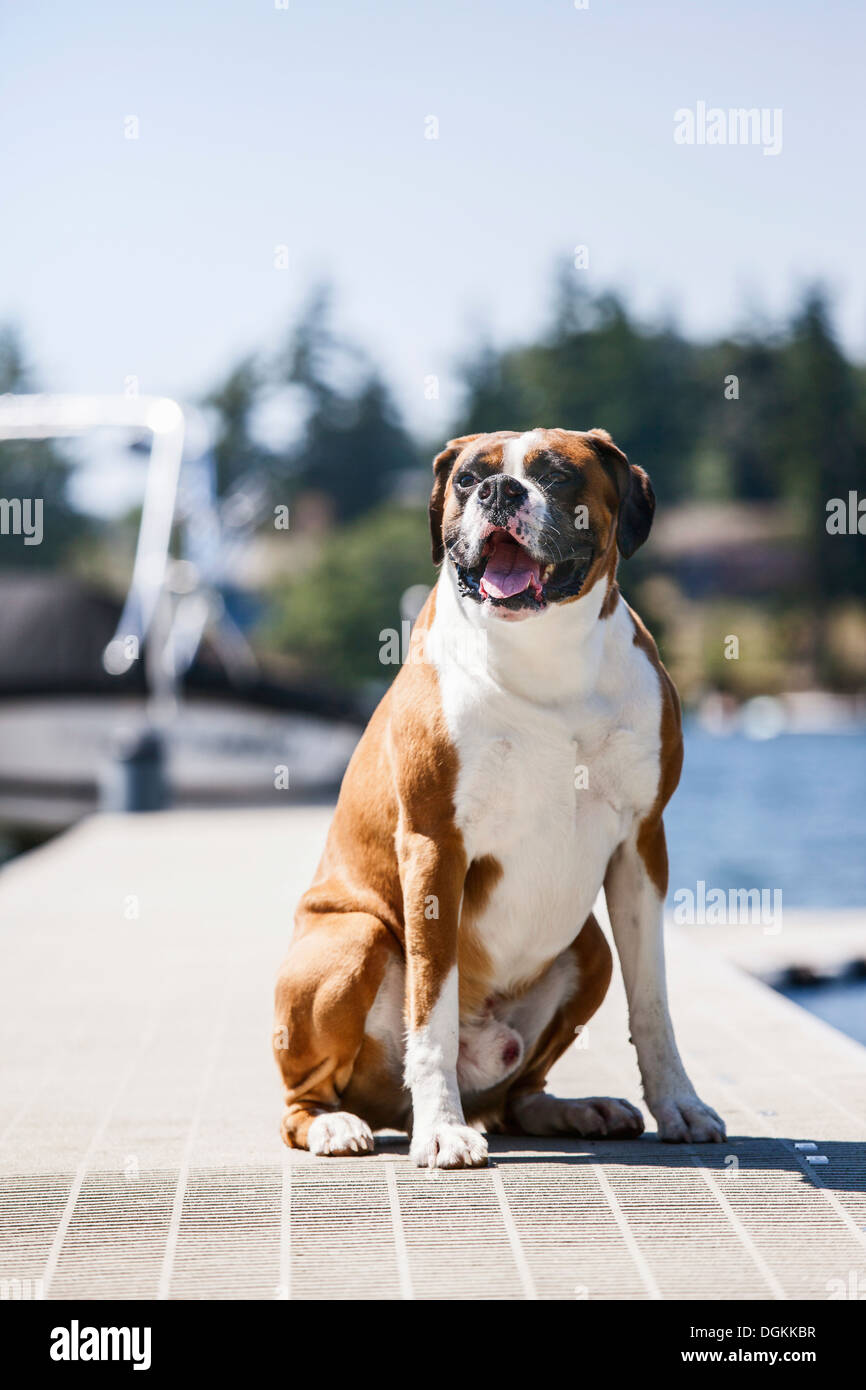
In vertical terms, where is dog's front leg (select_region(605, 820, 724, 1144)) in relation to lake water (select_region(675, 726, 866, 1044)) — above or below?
above

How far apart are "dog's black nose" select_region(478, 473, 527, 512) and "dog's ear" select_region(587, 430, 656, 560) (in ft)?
1.05

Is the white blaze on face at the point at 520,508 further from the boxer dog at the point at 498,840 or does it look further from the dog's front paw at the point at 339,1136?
the dog's front paw at the point at 339,1136

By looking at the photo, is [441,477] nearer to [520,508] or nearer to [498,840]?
[520,508]

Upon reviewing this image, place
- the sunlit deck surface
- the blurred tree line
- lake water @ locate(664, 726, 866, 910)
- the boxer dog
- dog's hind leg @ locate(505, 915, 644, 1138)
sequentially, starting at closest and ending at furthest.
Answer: the sunlit deck surface → the boxer dog → dog's hind leg @ locate(505, 915, 644, 1138) → lake water @ locate(664, 726, 866, 910) → the blurred tree line

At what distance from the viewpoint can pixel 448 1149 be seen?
135 inches

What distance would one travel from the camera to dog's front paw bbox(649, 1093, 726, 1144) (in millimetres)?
3686

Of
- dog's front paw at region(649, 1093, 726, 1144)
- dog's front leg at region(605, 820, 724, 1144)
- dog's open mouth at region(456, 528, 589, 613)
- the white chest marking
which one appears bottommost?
dog's front paw at region(649, 1093, 726, 1144)

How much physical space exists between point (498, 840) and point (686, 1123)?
0.82 metres

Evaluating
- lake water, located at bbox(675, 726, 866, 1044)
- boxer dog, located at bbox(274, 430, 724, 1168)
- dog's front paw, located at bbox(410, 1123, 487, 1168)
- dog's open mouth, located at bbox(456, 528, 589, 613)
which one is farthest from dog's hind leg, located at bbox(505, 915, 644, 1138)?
lake water, located at bbox(675, 726, 866, 1044)

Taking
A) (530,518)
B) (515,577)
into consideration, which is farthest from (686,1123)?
(530,518)

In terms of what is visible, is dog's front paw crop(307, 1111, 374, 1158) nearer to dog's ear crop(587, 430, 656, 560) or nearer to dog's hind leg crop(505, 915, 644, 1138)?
dog's hind leg crop(505, 915, 644, 1138)

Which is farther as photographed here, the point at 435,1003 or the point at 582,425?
the point at 582,425

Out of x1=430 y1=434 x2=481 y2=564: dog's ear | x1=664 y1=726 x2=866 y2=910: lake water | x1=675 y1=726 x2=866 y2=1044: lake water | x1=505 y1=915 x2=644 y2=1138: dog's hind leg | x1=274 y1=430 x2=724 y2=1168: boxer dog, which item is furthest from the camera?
x1=664 y1=726 x2=866 y2=910: lake water

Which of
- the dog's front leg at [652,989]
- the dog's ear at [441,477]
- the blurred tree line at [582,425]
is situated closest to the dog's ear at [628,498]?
the dog's ear at [441,477]
